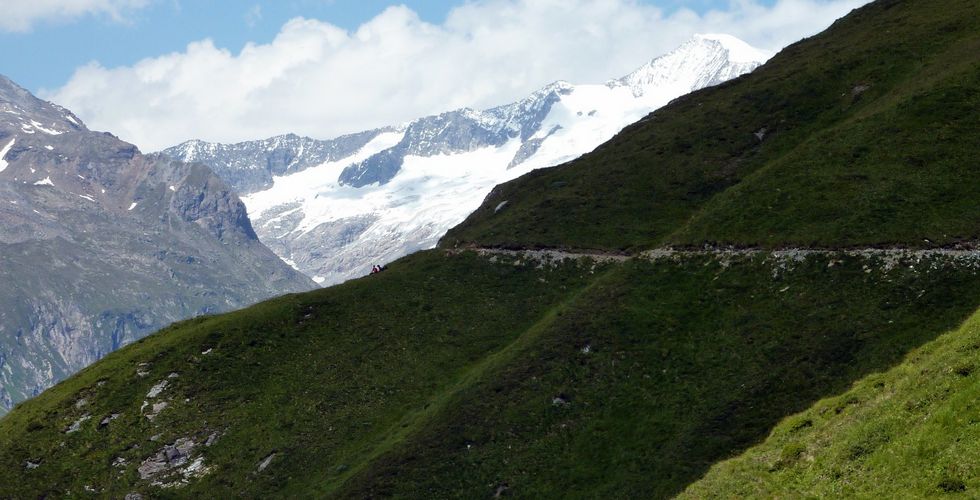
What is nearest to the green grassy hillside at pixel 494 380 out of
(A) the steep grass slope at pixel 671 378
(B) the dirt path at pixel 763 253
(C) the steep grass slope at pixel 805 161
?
(A) the steep grass slope at pixel 671 378

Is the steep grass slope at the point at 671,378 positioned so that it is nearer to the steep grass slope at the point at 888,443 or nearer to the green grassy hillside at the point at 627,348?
the green grassy hillside at the point at 627,348

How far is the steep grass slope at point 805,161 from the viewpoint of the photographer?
94562 millimetres

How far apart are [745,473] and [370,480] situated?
38113mm

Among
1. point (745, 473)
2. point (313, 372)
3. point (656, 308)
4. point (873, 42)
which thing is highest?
point (873, 42)

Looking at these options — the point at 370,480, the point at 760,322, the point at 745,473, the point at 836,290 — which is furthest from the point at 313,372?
the point at 745,473

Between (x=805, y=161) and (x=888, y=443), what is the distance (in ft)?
230

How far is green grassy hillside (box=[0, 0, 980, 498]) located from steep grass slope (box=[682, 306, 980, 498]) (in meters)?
0.24

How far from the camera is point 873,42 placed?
138 metres

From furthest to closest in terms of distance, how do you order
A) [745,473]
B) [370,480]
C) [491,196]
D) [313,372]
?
[491,196]
[313,372]
[370,480]
[745,473]

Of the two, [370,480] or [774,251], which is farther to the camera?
[774,251]

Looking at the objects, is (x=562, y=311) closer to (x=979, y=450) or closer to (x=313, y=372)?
(x=313, y=372)

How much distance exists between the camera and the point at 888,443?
42.8 metres

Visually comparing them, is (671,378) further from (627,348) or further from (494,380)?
(494,380)

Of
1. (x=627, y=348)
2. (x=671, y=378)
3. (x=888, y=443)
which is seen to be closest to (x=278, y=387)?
(x=627, y=348)
